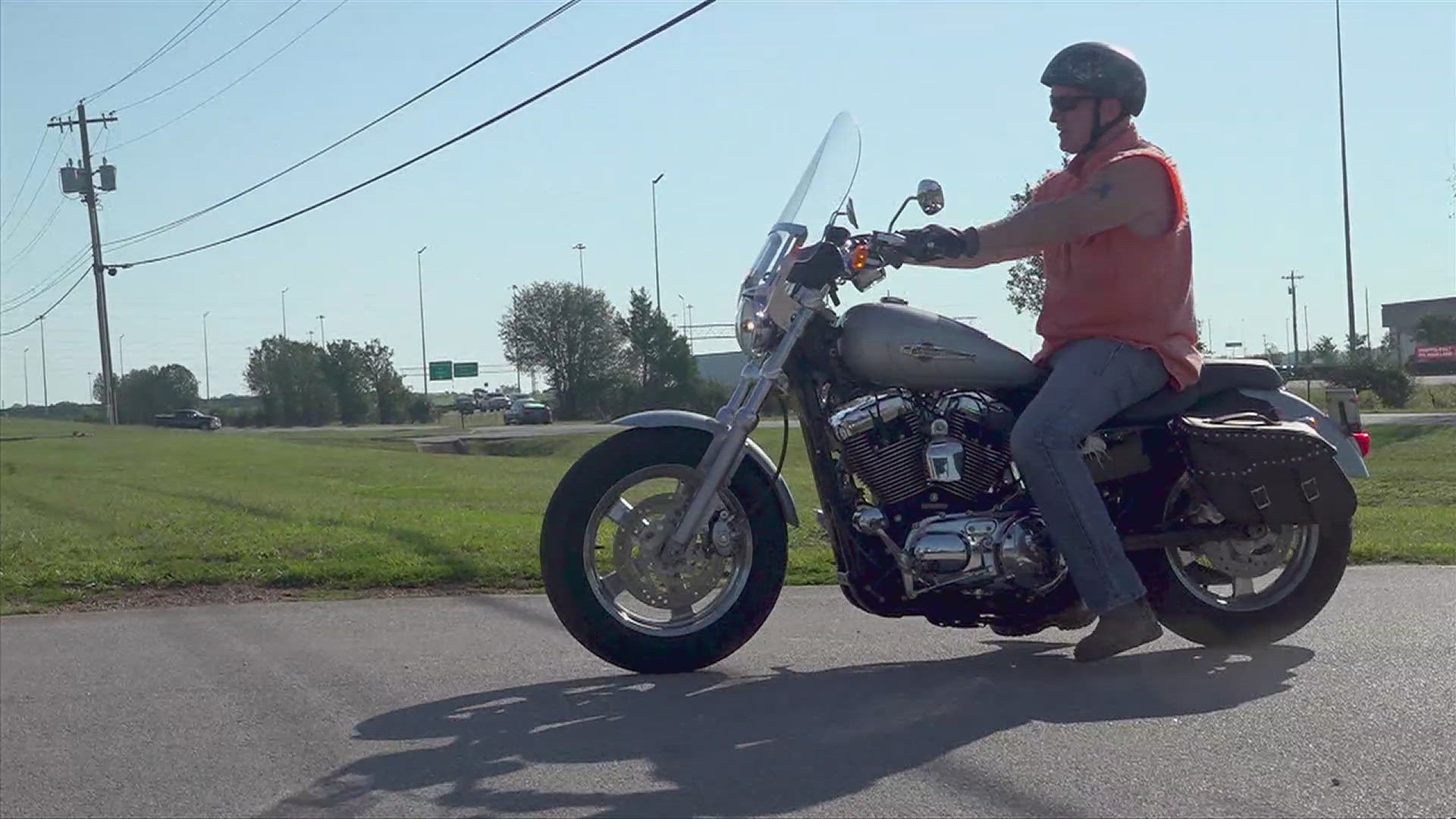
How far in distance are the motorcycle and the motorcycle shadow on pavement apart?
0.23m

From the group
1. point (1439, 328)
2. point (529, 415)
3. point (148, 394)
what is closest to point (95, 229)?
point (529, 415)

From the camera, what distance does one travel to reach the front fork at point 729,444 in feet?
16.1

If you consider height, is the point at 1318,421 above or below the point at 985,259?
below

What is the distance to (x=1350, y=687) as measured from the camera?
4.47m

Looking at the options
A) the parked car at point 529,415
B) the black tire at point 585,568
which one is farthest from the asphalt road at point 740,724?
the parked car at point 529,415

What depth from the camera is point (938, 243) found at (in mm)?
4855

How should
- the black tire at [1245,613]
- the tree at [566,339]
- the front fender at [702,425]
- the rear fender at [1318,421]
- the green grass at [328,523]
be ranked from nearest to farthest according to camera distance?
1. the front fender at [702,425]
2. the black tire at [1245,613]
3. the rear fender at [1318,421]
4. the green grass at [328,523]
5. the tree at [566,339]

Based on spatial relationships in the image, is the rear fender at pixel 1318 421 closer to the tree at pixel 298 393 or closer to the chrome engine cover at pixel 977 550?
the chrome engine cover at pixel 977 550

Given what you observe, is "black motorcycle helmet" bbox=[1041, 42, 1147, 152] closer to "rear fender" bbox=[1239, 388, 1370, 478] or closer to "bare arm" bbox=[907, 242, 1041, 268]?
"bare arm" bbox=[907, 242, 1041, 268]

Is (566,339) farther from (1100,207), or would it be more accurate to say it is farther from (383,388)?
(1100,207)

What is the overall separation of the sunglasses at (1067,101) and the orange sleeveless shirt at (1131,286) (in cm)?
17

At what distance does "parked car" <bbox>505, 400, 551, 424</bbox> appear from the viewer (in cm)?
6644

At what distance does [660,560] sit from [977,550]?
1043 millimetres

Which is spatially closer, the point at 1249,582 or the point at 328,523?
the point at 1249,582
